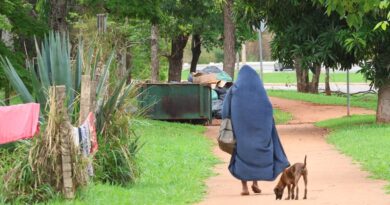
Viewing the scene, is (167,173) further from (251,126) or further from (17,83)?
(17,83)

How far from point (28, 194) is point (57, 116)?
3.12 ft

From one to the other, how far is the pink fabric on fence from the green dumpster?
17131 millimetres

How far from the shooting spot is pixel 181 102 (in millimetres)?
29031

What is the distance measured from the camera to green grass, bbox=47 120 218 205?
12.1 m

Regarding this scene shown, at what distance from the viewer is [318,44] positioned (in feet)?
80.6

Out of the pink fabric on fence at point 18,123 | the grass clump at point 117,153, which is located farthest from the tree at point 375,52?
the pink fabric on fence at point 18,123

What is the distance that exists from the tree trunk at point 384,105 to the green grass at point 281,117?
17.0 feet

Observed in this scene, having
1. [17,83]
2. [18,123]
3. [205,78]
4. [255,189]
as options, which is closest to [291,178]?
[255,189]

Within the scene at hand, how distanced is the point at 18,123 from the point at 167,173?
4451mm

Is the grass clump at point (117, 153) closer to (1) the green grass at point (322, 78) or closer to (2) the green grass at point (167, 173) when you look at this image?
(2) the green grass at point (167, 173)

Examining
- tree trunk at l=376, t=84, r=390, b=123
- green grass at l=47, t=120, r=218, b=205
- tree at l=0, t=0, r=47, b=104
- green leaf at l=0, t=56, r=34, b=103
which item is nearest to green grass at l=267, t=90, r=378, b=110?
tree trunk at l=376, t=84, r=390, b=123

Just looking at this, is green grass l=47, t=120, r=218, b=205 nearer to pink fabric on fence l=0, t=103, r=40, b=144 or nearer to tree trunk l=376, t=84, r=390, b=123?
pink fabric on fence l=0, t=103, r=40, b=144

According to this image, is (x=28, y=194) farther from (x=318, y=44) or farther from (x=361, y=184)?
(x=318, y=44)

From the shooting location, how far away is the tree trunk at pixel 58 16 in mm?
24141
